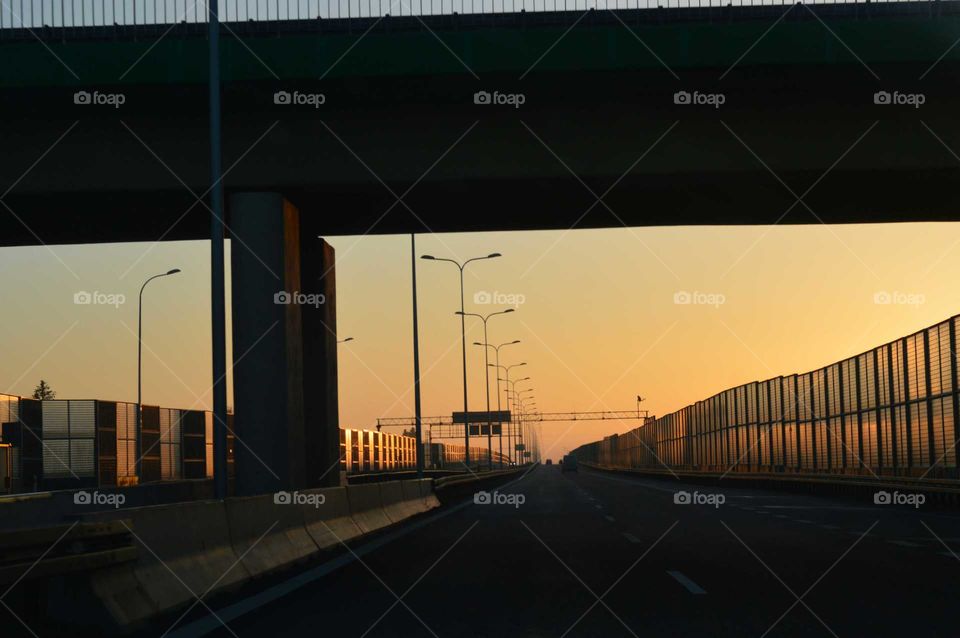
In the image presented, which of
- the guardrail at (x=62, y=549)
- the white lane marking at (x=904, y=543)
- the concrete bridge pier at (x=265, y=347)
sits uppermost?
the concrete bridge pier at (x=265, y=347)

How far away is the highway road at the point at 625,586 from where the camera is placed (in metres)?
9.55

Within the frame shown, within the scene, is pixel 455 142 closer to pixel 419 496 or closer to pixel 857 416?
pixel 419 496

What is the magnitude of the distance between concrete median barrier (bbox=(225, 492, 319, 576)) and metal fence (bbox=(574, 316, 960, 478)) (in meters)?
18.4

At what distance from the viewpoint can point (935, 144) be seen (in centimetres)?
Answer: 2091

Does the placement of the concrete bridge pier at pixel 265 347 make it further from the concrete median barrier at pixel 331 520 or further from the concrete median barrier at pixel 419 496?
the concrete median barrier at pixel 419 496

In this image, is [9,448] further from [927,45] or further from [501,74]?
[927,45]

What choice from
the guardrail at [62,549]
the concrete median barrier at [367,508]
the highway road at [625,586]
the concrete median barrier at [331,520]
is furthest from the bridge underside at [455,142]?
the guardrail at [62,549]

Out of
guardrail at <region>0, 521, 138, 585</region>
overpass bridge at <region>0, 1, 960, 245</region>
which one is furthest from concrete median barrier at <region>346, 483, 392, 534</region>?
guardrail at <region>0, 521, 138, 585</region>

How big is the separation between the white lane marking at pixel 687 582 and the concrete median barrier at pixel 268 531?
14.5 ft

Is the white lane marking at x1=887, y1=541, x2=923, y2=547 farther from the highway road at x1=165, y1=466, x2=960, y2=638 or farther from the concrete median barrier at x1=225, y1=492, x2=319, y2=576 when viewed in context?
the concrete median barrier at x1=225, y1=492, x2=319, y2=576

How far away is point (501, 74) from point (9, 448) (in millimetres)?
27005

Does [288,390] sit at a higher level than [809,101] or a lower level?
lower

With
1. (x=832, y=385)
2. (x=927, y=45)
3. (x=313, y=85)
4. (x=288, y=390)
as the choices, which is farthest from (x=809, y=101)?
(x=832, y=385)

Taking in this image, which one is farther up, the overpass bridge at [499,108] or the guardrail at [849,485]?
the overpass bridge at [499,108]
